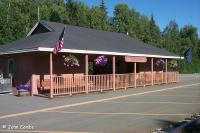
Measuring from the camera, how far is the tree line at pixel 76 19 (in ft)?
155

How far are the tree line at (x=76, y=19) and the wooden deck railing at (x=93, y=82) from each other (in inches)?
838

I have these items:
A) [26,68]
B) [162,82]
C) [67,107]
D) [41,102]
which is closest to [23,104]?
[41,102]

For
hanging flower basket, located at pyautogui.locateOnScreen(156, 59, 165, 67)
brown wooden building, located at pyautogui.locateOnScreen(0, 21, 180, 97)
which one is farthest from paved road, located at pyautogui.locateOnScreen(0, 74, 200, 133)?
Answer: hanging flower basket, located at pyautogui.locateOnScreen(156, 59, 165, 67)

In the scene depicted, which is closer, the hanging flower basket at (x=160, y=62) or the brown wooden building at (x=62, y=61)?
the brown wooden building at (x=62, y=61)

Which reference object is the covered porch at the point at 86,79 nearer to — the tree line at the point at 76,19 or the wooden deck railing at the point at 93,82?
the wooden deck railing at the point at 93,82

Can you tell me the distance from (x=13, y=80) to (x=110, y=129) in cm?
1429

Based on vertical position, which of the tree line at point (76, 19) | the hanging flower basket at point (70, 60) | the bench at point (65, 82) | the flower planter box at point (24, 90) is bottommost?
the flower planter box at point (24, 90)

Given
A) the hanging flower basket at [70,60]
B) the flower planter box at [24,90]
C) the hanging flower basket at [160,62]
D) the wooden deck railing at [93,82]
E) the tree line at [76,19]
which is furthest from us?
the tree line at [76,19]

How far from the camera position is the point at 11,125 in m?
11.7

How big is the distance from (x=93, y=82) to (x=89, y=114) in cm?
958

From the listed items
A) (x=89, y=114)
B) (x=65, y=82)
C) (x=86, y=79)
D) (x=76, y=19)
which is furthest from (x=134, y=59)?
(x=76, y=19)

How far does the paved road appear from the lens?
11141mm

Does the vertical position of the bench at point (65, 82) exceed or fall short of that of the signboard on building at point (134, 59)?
it falls short

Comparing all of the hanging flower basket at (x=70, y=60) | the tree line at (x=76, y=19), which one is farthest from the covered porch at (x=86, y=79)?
the tree line at (x=76, y=19)
